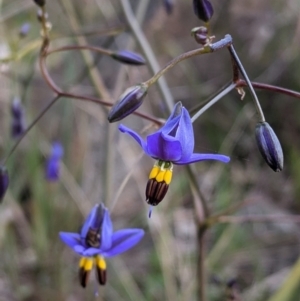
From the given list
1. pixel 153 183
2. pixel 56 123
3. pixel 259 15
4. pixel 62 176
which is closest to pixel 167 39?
pixel 259 15

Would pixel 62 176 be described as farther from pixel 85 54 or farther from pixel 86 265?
pixel 86 265

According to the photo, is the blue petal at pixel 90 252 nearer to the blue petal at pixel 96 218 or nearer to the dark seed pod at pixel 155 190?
the blue petal at pixel 96 218

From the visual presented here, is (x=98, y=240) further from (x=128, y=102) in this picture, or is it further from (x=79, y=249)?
(x=128, y=102)

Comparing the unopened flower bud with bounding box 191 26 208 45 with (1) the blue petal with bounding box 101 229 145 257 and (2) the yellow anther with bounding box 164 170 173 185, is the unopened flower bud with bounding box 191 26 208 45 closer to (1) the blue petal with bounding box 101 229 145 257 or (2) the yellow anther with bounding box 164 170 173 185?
(2) the yellow anther with bounding box 164 170 173 185

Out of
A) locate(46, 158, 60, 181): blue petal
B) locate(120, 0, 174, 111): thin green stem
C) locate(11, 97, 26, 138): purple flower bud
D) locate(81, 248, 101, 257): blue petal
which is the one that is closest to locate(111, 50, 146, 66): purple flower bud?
locate(120, 0, 174, 111): thin green stem

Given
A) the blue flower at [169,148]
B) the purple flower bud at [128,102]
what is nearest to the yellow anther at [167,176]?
the blue flower at [169,148]

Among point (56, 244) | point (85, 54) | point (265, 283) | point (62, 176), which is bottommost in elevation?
point (265, 283)

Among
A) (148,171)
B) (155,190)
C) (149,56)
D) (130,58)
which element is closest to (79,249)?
(155,190)
